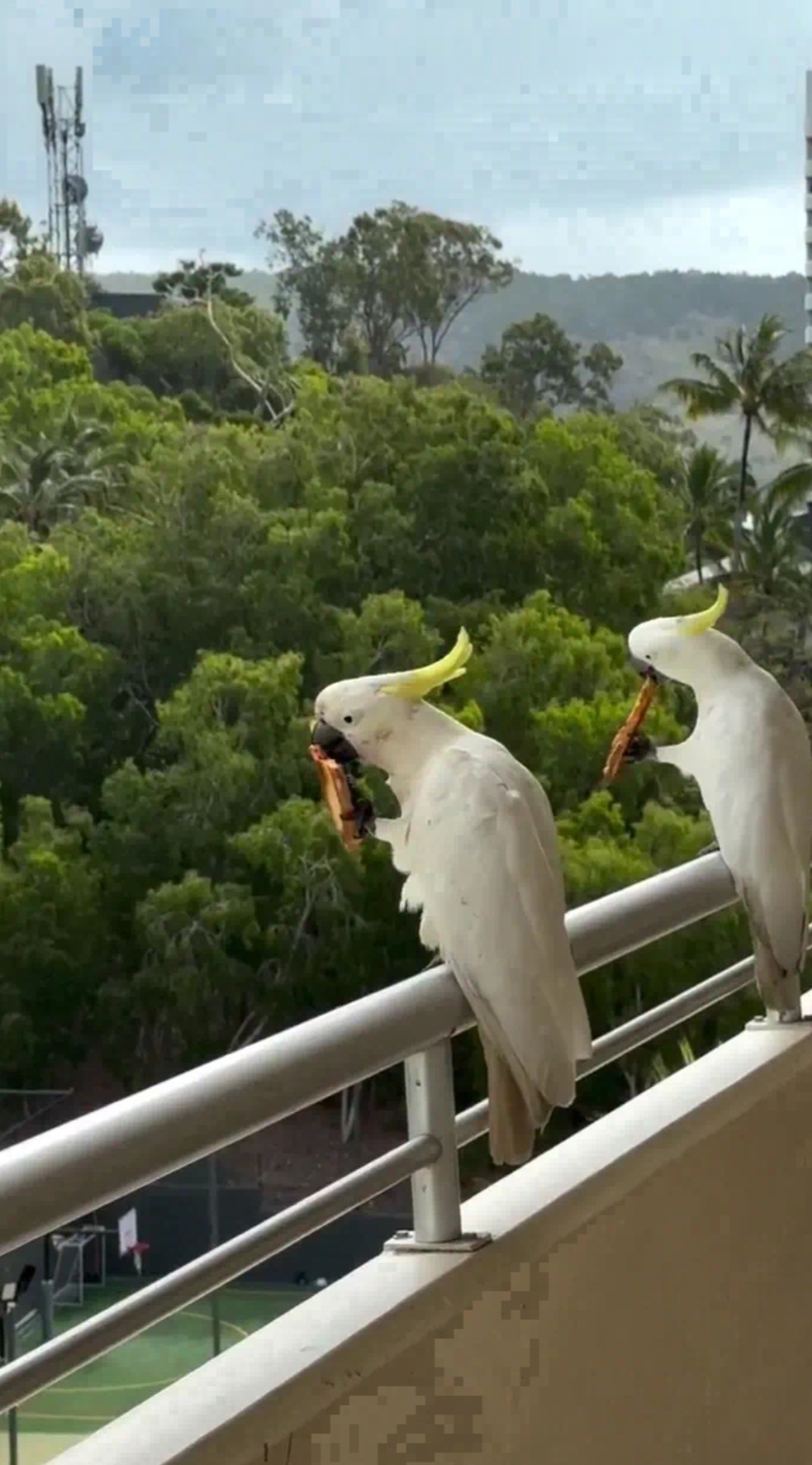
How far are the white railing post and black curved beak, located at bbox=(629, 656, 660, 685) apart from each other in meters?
0.62

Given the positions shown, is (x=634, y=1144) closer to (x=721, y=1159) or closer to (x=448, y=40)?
(x=721, y=1159)

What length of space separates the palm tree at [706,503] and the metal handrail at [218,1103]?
31.1ft

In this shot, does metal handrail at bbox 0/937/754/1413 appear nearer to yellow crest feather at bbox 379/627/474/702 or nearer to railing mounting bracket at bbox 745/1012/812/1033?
yellow crest feather at bbox 379/627/474/702

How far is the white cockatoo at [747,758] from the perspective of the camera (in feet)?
5.18

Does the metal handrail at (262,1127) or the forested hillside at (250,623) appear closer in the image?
the metal handrail at (262,1127)

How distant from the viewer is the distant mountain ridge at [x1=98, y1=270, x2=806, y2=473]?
29.5ft

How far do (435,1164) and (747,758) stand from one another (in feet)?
2.11

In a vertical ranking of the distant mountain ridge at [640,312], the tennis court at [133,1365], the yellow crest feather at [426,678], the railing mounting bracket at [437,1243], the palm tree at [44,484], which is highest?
the distant mountain ridge at [640,312]

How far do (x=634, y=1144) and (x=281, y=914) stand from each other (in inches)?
289

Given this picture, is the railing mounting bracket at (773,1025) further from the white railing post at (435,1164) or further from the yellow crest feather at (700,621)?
the white railing post at (435,1164)

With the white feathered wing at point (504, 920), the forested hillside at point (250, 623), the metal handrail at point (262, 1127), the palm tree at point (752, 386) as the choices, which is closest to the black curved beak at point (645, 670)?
the metal handrail at point (262, 1127)

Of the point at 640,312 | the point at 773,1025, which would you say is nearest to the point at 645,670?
the point at 773,1025

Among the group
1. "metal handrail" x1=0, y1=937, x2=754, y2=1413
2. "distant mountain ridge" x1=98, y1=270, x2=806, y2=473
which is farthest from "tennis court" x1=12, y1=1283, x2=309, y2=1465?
"distant mountain ridge" x1=98, y1=270, x2=806, y2=473

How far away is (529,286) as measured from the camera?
34.4ft
